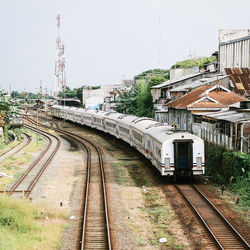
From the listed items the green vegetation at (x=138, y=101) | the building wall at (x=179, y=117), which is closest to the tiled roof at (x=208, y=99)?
the building wall at (x=179, y=117)

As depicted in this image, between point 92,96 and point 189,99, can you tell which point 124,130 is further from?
point 92,96

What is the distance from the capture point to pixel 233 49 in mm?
48969

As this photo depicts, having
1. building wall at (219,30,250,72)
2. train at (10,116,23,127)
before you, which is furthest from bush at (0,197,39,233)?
building wall at (219,30,250,72)

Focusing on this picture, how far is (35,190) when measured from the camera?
66.5 ft

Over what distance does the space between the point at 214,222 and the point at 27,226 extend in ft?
24.3

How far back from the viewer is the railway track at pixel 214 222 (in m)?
12.7

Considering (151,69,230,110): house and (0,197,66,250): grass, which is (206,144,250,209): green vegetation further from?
(151,69,230,110): house

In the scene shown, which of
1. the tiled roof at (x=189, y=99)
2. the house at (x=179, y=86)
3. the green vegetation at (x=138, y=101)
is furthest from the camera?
the green vegetation at (x=138, y=101)

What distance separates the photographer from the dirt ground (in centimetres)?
1326

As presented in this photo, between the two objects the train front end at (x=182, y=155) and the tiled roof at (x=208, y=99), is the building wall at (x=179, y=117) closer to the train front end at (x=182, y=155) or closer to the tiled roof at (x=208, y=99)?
the tiled roof at (x=208, y=99)

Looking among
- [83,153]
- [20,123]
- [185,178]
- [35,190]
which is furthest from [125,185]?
[20,123]

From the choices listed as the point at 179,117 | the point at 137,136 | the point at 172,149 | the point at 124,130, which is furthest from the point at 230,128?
the point at 124,130

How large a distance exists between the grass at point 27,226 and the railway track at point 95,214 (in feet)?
3.33

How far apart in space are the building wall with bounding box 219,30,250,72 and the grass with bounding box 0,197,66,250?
124 ft
